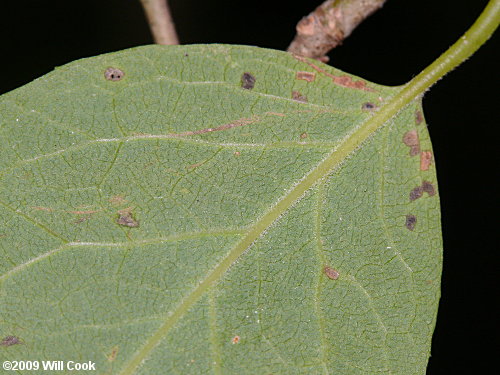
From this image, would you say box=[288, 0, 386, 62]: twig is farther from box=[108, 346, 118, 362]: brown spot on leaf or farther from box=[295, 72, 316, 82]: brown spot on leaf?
box=[108, 346, 118, 362]: brown spot on leaf

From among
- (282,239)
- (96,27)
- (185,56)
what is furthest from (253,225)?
(96,27)

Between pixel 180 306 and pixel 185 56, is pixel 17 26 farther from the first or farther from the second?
pixel 180 306

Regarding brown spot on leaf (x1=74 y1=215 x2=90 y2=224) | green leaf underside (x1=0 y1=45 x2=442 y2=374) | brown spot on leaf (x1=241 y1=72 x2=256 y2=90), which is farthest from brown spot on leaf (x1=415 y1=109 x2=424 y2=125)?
brown spot on leaf (x1=74 y1=215 x2=90 y2=224)

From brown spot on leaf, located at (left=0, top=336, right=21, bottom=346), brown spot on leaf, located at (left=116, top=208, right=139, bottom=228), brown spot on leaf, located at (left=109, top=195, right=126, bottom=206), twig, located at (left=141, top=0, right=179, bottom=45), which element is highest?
twig, located at (left=141, top=0, right=179, bottom=45)

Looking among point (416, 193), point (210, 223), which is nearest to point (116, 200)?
point (210, 223)

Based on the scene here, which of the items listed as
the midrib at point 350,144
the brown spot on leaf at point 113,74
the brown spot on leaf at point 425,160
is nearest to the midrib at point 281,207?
the midrib at point 350,144

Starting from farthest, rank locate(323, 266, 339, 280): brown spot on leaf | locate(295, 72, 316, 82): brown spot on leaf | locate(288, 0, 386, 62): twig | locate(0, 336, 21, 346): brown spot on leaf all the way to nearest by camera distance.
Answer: locate(288, 0, 386, 62): twig
locate(295, 72, 316, 82): brown spot on leaf
locate(323, 266, 339, 280): brown spot on leaf
locate(0, 336, 21, 346): brown spot on leaf
